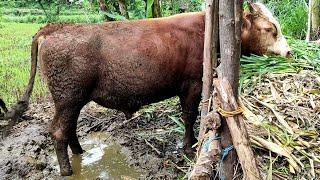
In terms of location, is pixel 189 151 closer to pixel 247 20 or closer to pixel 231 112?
pixel 247 20

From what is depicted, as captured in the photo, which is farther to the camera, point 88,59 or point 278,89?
point 88,59

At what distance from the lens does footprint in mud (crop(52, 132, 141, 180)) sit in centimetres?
479

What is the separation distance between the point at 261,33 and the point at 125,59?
1525 millimetres

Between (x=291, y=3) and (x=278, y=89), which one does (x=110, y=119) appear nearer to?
(x=278, y=89)

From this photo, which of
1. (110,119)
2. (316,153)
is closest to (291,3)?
(110,119)

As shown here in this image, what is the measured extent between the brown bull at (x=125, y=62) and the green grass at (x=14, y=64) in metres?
2.80

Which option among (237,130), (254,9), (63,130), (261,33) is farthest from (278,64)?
(63,130)

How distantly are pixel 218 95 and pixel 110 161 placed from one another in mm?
2291

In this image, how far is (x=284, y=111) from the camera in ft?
12.6

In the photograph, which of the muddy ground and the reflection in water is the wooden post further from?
the reflection in water

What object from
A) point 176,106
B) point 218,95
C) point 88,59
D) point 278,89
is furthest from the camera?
point 176,106

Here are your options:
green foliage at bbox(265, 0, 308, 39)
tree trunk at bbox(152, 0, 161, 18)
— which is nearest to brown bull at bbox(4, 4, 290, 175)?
tree trunk at bbox(152, 0, 161, 18)

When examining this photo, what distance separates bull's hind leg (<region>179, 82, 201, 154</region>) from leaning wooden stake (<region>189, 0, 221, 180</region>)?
3.10 ft

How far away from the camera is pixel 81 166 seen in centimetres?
505
